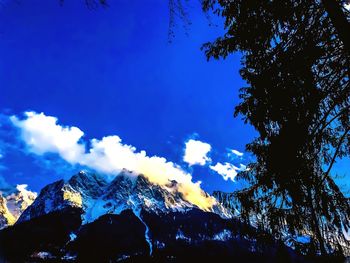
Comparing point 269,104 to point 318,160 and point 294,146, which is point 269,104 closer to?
point 294,146

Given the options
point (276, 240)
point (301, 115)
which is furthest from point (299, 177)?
point (276, 240)

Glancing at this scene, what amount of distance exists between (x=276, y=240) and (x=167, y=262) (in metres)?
181

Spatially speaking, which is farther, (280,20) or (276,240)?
(276,240)

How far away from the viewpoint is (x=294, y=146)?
4.94m

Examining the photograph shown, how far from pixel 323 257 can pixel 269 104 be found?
2.85m

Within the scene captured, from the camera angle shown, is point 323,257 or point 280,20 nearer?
point 280,20

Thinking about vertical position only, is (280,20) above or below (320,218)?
above

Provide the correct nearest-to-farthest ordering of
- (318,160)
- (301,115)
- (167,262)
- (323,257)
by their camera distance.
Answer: (301,115) < (318,160) < (323,257) < (167,262)

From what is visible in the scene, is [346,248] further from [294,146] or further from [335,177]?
[294,146]

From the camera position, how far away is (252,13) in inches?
214

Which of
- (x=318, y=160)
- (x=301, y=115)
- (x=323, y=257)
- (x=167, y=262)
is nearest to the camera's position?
(x=301, y=115)

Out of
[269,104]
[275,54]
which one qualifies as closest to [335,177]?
[269,104]

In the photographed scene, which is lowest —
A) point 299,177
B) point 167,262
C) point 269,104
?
point 299,177

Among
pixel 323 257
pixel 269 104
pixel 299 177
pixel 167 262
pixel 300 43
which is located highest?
pixel 167 262
